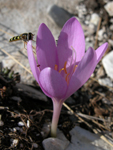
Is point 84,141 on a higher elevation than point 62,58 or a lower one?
lower

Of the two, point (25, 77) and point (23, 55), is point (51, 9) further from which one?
point (25, 77)

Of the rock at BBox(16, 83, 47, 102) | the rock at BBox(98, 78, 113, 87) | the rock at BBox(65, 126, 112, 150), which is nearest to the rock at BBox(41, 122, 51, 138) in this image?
the rock at BBox(65, 126, 112, 150)

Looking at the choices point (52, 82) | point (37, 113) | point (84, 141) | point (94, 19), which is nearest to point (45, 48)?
point (52, 82)

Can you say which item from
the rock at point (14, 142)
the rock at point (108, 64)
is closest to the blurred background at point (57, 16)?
the rock at point (108, 64)

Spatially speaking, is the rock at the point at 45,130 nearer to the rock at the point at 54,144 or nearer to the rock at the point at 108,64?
the rock at the point at 54,144

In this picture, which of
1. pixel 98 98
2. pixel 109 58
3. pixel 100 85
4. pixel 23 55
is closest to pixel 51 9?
pixel 23 55

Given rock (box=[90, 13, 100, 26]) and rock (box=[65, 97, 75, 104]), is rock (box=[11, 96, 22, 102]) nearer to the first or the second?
rock (box=[65, 97, 75, 104])

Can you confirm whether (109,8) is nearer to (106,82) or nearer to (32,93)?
(106,82)
